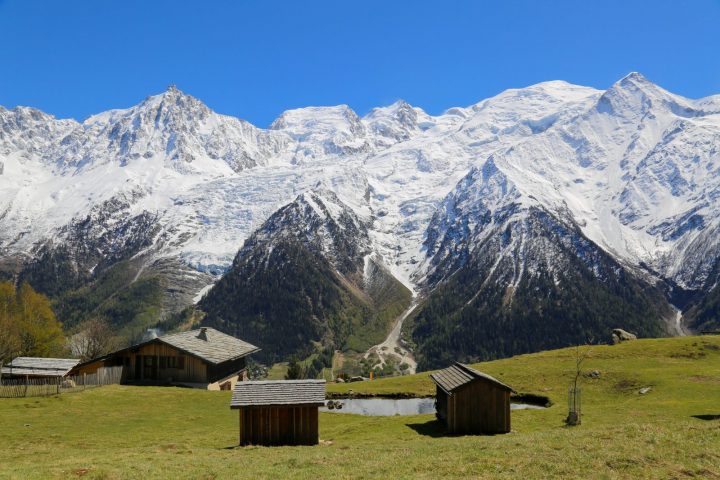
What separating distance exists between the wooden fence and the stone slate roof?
9848mm

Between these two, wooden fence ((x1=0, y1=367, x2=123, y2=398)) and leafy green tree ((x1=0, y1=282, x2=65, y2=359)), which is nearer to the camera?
wooden fence ((x1=0, y1=367, x2=123, y2=398))

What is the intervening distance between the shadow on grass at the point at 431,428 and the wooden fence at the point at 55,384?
142ft

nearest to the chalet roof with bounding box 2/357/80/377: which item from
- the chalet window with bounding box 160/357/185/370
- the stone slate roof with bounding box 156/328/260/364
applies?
the chalet window with bounding box 160/357/185/370

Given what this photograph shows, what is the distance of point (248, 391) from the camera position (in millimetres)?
46281

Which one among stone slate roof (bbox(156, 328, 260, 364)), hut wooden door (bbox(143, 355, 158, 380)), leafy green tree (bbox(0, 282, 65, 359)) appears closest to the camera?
hut wooden door (bbox(143, 355, 158, 380))

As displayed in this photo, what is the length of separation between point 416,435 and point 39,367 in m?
62.3

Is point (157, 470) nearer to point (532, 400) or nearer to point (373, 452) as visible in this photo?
point (373, 452)

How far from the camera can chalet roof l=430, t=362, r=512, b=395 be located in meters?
47.9

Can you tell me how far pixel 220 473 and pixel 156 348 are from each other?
213 ft

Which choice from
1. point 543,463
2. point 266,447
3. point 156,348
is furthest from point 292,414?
point 156,348

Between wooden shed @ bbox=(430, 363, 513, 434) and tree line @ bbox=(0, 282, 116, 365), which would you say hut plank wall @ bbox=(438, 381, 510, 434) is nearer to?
wooden shed @ bbox=(430, 363, 513, 434)

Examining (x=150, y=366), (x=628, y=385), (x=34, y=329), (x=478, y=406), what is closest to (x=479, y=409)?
(x=478, y=406)

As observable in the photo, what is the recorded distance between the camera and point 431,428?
5016cm

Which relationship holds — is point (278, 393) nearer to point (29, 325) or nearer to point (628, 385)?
point (628, 385)
